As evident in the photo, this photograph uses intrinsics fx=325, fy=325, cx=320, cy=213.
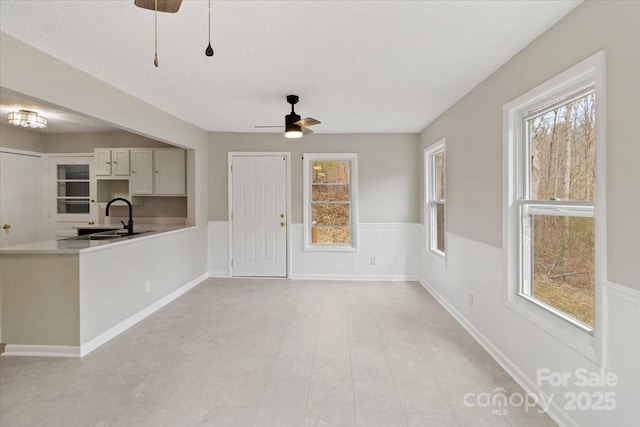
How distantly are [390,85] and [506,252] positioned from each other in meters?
1.84

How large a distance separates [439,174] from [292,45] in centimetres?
311

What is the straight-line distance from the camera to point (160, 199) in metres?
5.40

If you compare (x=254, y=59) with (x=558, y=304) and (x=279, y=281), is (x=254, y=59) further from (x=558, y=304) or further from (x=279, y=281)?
(x=279, y=281)

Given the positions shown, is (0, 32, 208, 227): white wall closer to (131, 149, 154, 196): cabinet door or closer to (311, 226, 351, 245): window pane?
(131, 149, 154, 196): cabinet door

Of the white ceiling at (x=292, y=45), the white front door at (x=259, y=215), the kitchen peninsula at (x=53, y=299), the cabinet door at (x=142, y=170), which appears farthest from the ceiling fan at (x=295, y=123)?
the cabinet door at (x=142, y=170)

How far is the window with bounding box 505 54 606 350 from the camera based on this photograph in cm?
179

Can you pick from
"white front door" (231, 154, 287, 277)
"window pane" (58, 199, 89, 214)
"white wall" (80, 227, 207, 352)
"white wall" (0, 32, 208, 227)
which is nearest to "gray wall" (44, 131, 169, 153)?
"window pane" (58, 199, 89, 214)

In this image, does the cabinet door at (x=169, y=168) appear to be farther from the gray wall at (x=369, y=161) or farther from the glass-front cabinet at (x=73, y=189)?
the glass-front cabinet at (x=73, y=189)

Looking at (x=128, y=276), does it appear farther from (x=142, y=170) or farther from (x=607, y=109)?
(x=607, y=109)

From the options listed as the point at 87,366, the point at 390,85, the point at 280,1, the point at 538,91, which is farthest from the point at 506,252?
the point at 87,366

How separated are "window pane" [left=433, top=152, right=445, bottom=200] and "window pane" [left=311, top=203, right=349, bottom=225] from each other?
1463mm

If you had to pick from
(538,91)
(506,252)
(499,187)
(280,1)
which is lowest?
(506,252)

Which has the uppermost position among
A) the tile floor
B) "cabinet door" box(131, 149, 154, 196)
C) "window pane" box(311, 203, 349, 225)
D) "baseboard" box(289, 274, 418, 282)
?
"cabinet door" box(131, 149, 154, 196)

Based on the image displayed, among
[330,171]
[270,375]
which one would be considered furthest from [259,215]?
[270,375]
